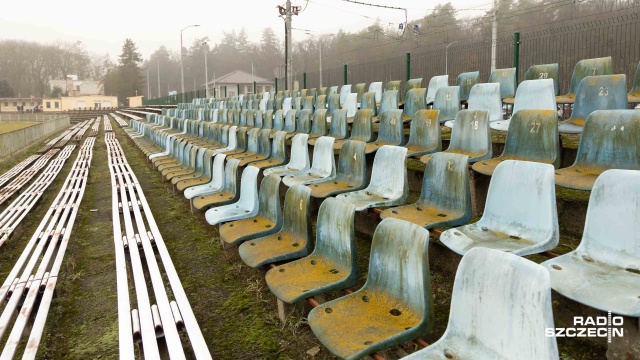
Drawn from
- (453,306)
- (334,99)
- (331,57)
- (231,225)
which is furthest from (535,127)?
(331,57)

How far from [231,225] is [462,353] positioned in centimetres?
244

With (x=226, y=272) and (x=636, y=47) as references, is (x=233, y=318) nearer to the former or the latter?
(x=226, y=272)

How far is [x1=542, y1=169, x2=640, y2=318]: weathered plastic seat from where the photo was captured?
1875 millimetres

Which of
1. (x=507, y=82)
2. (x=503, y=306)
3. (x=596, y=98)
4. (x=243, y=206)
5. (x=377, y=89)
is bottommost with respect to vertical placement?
(x=243, y=206)

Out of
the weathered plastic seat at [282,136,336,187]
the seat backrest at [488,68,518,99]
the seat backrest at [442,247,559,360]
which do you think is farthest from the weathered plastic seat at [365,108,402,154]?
the seat backrest at [442,247,559,360]

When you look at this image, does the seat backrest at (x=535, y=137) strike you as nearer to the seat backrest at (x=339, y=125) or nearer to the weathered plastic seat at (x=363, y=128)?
the weathered plastic seat at (x=363, y=128)

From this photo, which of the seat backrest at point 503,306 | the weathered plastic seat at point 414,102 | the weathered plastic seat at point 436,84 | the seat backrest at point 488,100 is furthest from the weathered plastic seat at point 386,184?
the weathered plastic seat at point 436,84

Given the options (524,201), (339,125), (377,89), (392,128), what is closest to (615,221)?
(524,201)

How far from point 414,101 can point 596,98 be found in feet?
8.14

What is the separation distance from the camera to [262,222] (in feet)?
12.3

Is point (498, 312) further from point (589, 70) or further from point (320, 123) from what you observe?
point (320, 123)

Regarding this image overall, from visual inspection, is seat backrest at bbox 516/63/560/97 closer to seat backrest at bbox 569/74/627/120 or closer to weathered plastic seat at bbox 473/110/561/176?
seat backrest at bbox 569/74/627/120

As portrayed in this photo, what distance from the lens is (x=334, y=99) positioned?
322 inches

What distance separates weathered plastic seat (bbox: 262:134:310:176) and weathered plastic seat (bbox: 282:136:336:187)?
9.3 inches
